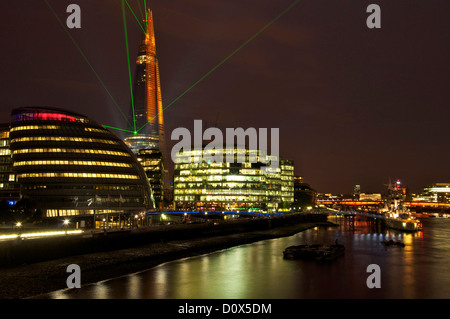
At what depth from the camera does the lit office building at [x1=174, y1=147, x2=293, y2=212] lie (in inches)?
7387

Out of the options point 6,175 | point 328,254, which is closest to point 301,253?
point 328,254

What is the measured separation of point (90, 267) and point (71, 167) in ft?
220

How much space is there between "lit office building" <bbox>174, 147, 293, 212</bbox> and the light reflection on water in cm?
12541

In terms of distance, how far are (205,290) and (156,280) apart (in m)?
5.56

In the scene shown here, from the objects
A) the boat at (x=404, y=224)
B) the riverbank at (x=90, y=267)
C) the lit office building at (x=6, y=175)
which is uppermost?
the lit office building at (x=6, y=175)

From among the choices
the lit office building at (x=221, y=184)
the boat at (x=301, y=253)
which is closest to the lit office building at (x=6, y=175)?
the boat at (x=301, y=253)

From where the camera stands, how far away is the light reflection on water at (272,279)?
35375 mm

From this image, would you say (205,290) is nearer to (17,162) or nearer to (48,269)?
(48,269)

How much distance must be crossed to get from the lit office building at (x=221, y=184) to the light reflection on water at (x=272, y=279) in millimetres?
Result: 125408

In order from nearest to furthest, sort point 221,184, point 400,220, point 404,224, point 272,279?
point 272,279 → point 404,224 → point 400,220 → point 221,184

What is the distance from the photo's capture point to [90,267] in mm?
43500

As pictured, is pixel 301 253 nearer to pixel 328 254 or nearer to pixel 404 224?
pixel 328 254

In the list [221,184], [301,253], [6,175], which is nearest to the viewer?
[301,253]

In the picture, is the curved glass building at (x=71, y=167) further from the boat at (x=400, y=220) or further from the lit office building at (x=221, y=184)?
the boat at (x=400, y=220)
